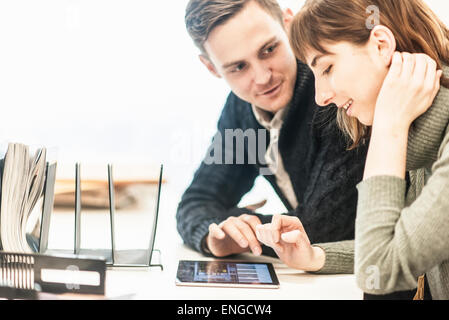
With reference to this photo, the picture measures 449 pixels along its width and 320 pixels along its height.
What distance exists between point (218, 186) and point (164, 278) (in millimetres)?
474

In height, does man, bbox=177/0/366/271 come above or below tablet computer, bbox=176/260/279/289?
above

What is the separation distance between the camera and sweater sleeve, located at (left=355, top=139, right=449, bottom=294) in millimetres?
673

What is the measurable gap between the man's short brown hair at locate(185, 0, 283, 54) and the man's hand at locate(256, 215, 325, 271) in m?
0.51

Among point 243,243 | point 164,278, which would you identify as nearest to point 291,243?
point 243,243

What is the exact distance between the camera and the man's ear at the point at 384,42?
0.78 meters

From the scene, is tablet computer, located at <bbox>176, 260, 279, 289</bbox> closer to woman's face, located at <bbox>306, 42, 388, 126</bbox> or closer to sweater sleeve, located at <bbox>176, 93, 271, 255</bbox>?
sweater sleeve, located at <bbox>176, 93, 271, 255</bbox>

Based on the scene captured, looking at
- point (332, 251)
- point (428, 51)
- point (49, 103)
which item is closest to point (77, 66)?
point (49, 103)

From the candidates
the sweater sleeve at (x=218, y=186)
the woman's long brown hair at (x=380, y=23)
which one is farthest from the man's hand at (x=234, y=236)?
the woman's long brown hair at (x=380, y=23)

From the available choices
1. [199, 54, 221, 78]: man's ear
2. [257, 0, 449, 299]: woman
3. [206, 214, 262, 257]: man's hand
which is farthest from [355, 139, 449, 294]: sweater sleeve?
[199, 54, 221, 78]: man's ear

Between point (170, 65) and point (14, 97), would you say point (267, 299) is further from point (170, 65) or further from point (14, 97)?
point (14, 97)

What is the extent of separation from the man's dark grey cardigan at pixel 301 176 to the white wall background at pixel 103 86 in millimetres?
109

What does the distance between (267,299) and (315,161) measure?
43 centimetres

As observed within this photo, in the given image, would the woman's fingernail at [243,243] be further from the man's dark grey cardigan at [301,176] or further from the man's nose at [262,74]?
the man's nose at [262,74]

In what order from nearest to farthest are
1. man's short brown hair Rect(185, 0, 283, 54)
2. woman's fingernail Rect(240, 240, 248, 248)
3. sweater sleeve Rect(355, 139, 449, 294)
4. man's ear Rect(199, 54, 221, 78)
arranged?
1. sweater sleeve Rect(355, 139, 449, 294)
2. woman's fingernail Rect(240, 240, 248, 248)
3. man's short brown hair Rect(185, 0, 283, 54)
4. man's ear Rect(199, 54, 221, 78)
